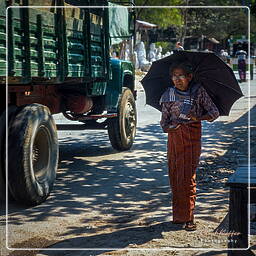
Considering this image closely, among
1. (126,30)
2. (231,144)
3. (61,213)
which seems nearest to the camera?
(61,213)

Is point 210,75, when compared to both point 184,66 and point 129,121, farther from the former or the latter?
point 129,121

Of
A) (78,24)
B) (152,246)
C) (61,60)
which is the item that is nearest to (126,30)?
(78,24)

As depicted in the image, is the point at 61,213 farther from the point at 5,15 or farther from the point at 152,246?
the point at 5,15

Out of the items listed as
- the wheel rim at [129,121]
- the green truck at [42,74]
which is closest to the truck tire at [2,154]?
the green truck at [42,74]

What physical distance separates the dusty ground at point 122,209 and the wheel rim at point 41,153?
362 mm

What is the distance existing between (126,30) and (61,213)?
462 centimetres

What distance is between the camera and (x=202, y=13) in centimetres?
6291

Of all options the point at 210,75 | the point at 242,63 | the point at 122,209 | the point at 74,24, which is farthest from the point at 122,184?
the point at 242,63

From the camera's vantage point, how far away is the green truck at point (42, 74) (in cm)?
631

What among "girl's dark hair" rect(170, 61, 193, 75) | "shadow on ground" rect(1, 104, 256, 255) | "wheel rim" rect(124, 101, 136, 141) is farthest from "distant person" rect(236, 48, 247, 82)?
"girl's dark hair" rect(170, 61, 193, 75)

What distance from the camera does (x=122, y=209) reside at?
683 centimetres

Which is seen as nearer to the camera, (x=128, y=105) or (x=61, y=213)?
(x=61, y=213)

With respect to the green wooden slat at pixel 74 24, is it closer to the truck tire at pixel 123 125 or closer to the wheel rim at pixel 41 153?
the wheel rim at pixel 41 153

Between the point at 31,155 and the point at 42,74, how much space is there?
89 centimetres
